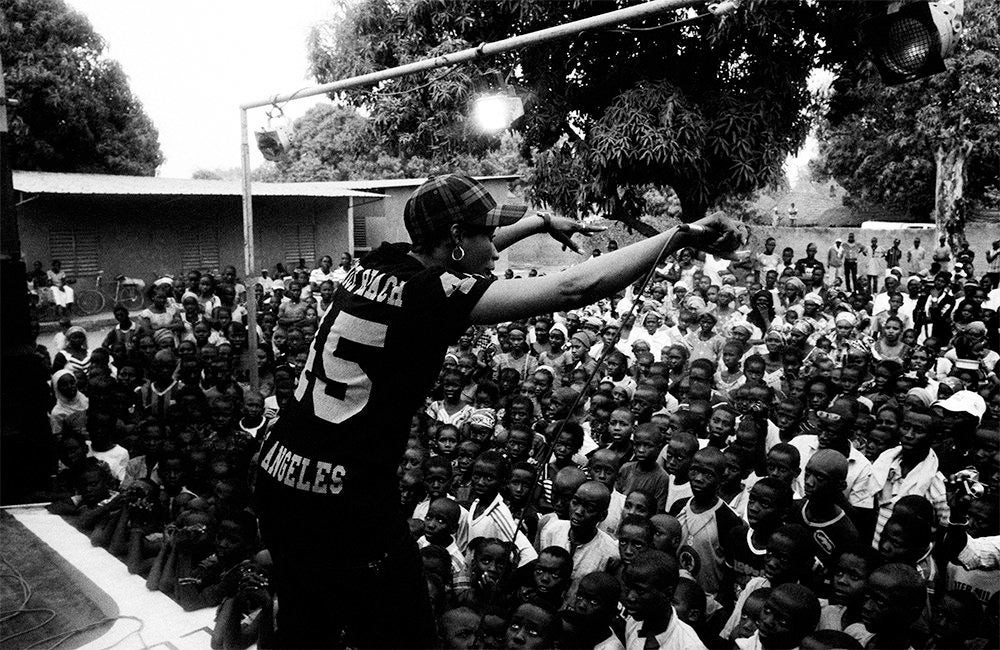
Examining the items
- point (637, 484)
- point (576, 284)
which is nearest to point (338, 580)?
point (576, 284)

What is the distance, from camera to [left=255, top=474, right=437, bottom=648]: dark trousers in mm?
1779

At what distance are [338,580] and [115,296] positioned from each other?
13.4 m

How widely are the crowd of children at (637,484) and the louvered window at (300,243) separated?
9.66 meters

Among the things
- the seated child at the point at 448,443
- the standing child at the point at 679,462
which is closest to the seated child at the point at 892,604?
the standing child at the point at 679,462

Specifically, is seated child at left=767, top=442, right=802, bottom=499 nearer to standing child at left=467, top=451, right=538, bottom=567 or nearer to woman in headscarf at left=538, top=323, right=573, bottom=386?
standing child at left=467, top=451, right=538, bottom=567

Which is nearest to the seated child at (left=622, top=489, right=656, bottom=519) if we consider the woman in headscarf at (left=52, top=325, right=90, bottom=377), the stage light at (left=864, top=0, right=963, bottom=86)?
the stage light at (left=864, top=0, right=963, bottom=86)

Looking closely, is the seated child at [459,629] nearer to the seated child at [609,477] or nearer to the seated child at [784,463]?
the seated child at [609,477]

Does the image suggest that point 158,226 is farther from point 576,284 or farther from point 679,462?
point 576,284

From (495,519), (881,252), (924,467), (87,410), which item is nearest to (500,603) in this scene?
(495,519)

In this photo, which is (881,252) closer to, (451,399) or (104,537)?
(451,399)

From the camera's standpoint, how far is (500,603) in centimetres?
313

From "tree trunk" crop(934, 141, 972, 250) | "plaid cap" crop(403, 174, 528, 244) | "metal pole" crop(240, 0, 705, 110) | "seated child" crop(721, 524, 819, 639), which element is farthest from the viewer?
"tree trunk" crop(934, 141, 972, 250)

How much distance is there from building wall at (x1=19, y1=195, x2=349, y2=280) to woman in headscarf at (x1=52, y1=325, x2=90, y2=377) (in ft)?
22.5

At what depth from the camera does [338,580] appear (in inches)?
70.6
